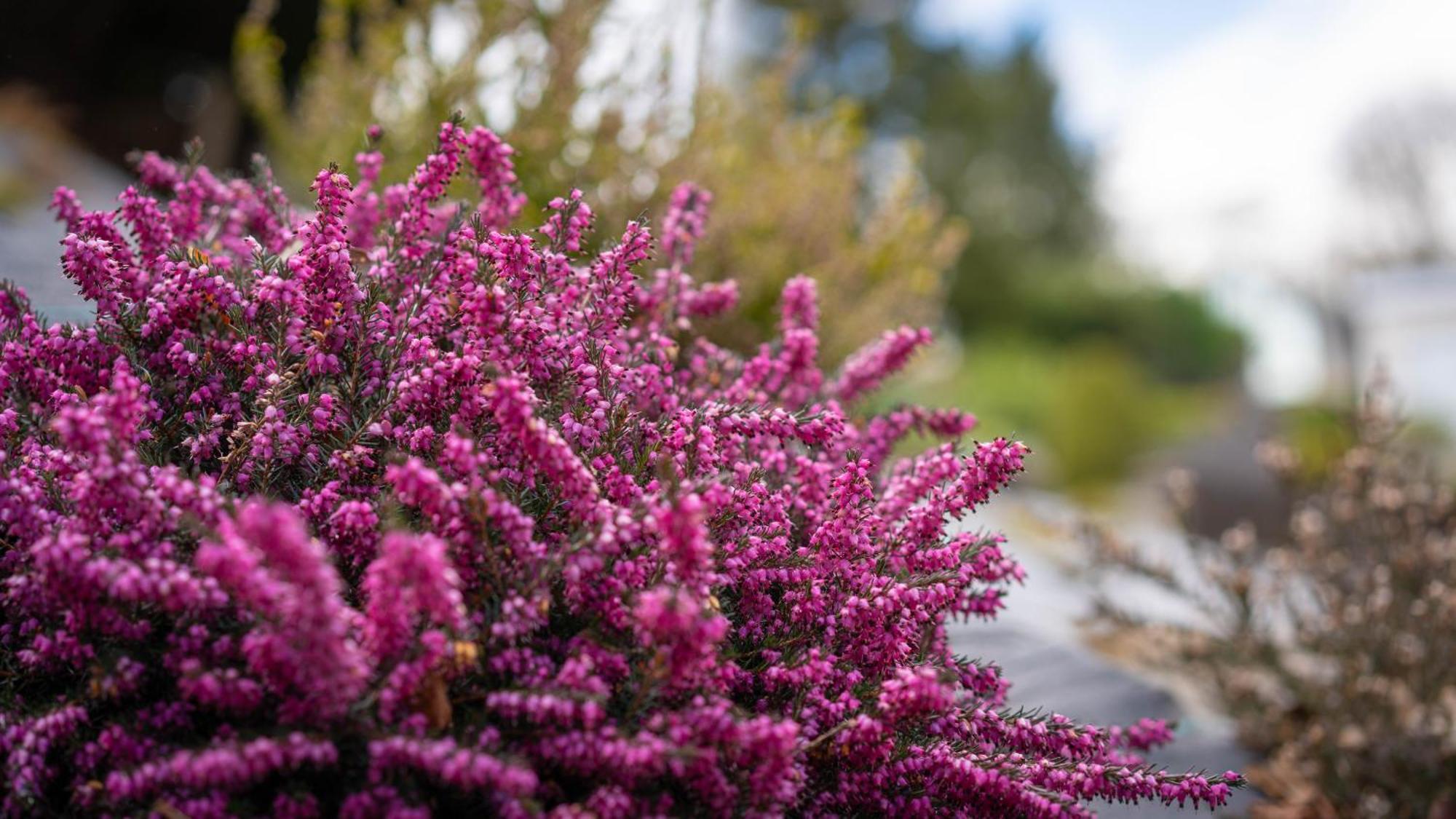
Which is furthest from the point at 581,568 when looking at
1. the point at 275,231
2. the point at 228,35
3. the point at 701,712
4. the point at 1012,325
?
the point at 1012,325

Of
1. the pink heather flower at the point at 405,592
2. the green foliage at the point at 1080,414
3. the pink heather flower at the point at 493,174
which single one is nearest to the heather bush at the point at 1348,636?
the pink heather flower at the point at 493,174

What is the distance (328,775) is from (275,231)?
4.37ft

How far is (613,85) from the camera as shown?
451 centimetres

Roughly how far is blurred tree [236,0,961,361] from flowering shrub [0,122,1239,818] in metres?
2.14

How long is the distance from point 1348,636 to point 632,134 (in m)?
3.24

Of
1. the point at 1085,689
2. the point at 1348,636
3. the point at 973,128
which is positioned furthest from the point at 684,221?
the point at 973,128

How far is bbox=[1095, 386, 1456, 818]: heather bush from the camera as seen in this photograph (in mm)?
3408

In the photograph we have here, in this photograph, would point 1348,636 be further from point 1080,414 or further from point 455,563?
point 1080,414

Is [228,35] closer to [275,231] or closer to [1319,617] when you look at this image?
[275,231]

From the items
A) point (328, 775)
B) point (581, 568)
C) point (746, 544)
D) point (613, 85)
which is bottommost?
point (328, 775)

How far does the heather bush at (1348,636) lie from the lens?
11.2 ft

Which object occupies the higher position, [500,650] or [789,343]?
[789,343]

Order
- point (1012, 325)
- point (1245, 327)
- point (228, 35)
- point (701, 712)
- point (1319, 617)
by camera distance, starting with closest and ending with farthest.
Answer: point (701, 712) < point (1319, 617) < point (228, 35) < point (1245, 327) < point (1012, 325)

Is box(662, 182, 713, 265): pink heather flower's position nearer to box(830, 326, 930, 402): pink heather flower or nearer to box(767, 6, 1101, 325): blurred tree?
box(830, 326, 930, 402): pink heather flower
